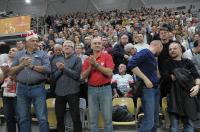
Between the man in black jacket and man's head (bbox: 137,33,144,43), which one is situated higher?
man's head (bbox: 137,33,144,43)

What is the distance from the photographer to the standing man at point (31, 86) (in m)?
5.22

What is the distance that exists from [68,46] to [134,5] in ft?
64.7

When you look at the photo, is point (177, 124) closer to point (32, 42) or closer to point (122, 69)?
point (122, 69)

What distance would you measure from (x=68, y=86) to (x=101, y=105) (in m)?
0.60

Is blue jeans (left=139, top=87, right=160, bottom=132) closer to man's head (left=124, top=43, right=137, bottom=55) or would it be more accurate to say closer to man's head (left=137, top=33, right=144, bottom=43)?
man's head (left=124, top=43, right=137, bottom=55)

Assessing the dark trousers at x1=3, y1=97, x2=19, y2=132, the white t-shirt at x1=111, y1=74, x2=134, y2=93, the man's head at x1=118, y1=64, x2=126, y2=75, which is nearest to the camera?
the dark trousers at x1=3, y1=97, x2=19, y2=132

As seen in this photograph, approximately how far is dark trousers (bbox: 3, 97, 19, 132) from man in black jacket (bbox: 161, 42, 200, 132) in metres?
2.34

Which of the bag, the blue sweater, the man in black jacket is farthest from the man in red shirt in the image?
the man in black jacket

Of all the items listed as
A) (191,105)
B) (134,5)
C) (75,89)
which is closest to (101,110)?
(75,89)

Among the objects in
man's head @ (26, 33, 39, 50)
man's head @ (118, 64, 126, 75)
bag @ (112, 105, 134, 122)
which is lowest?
bag @ (112, 105, 134, 122)

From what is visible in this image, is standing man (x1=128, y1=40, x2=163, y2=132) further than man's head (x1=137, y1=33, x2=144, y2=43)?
No

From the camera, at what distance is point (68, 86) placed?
5289 mm

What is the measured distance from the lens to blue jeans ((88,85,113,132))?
500 centimetres

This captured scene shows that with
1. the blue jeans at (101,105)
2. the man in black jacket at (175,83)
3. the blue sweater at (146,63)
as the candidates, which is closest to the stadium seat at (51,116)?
the blue jeans at (101,105)
